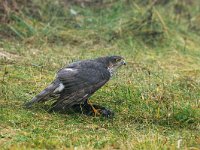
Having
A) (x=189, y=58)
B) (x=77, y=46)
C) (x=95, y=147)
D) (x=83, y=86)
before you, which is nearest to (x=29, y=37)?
(x=77, y=46)

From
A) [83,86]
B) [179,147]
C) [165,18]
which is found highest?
[165,18]

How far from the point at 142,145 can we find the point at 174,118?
1333 mm

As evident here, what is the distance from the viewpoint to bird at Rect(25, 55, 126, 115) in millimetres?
6855

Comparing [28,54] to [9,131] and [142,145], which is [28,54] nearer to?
[9,131]

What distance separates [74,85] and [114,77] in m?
1.87

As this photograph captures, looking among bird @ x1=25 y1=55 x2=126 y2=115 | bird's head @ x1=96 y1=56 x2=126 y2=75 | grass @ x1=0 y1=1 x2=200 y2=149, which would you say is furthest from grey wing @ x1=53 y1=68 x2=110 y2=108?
bird's head @ x1=96 y1=56 x2=126 y2=75

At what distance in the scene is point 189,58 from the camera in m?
10.8

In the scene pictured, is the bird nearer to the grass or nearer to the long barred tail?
the long barred tail

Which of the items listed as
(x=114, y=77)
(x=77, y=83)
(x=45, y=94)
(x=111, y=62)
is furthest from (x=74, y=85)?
(x=114, y=77)

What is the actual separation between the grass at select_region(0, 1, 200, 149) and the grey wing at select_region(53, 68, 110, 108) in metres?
0.23

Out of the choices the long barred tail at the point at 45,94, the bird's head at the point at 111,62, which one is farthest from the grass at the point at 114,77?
the bird's head at the point at 111,62

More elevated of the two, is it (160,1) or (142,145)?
(160,1)

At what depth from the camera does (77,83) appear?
693cm

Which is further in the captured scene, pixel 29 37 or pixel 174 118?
pixel 29 37
